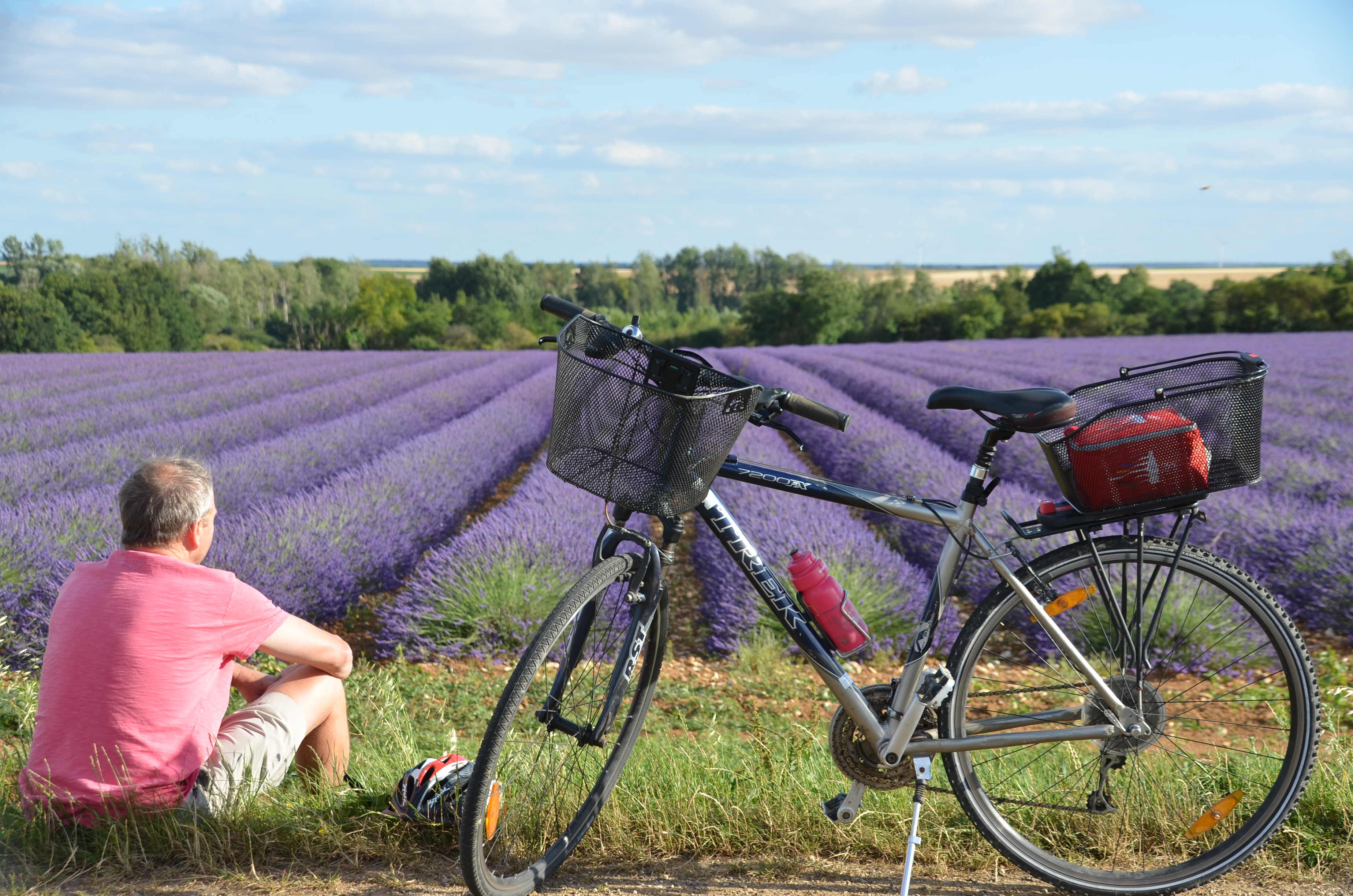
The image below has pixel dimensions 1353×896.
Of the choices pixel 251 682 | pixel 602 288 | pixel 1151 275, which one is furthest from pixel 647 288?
pixel 251 682

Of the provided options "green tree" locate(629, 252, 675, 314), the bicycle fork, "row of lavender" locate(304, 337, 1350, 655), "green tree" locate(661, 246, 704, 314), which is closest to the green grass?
the bicycle fork

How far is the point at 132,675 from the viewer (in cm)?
161

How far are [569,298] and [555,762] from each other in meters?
17.9

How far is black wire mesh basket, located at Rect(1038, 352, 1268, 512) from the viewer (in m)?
1.55

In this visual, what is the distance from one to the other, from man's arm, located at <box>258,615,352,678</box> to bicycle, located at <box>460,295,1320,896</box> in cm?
42

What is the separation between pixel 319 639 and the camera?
69.4 inches

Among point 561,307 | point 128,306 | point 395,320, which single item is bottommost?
point 561,307

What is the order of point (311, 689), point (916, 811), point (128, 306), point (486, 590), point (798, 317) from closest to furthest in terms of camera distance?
point (916, 811)
point (311, 689)
point (486, 590)
point (128, 306)
point (798, 317)

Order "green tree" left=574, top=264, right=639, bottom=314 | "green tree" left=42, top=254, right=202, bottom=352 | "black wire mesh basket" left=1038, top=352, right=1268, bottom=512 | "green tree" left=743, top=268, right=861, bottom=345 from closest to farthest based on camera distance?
"black wire mesh basket" left=1038, top=352, right=1268, bottom=512
"green tree" left=42, top=254, right=202, bottom=352
"green tree" left=743, top=268, right=861, bottom=345
"green tree" left=574, top=264, right=639, bottom=314

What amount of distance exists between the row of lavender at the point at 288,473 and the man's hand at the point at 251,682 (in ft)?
4.60

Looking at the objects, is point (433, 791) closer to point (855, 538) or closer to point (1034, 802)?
point (1034, 802)

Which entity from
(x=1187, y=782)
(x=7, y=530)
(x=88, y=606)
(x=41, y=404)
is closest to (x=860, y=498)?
(x=1187, y=782)

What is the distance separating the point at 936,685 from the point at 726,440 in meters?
0.68

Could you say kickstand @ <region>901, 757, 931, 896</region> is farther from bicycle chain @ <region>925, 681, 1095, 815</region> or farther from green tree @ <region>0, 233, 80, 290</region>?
green tree @ <region>0, 233, 80, 290</region>
